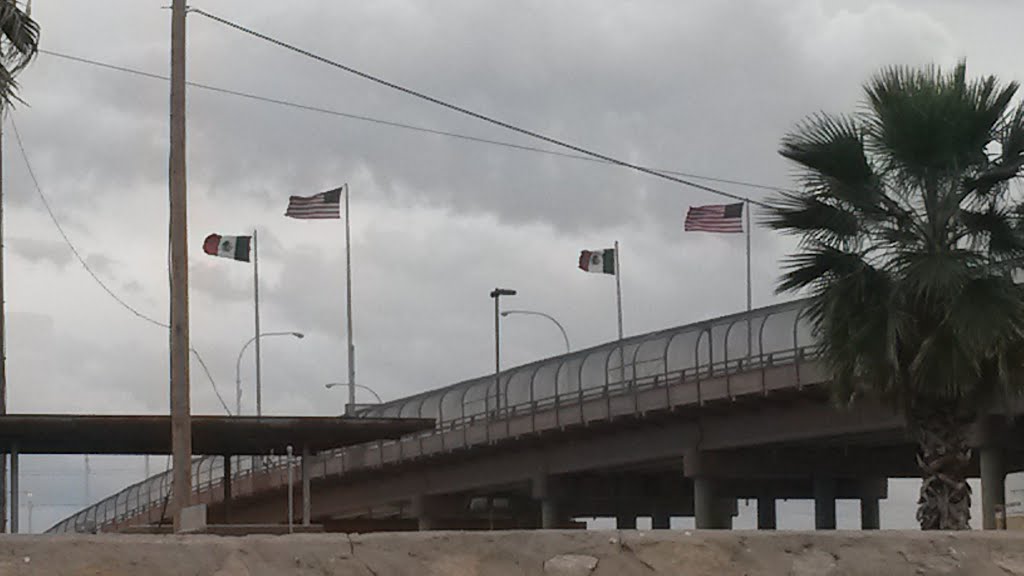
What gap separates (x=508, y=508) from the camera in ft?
330

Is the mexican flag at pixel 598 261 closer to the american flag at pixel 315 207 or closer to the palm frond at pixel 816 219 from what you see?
the american flag at pixel 315 207

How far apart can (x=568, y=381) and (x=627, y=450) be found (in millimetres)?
3917

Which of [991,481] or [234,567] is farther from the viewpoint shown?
[991,481]

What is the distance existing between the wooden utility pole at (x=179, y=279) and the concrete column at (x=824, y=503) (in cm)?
5471

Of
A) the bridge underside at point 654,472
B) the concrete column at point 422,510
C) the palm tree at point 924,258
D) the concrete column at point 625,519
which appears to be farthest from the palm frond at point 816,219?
the concrete column at point 625,519

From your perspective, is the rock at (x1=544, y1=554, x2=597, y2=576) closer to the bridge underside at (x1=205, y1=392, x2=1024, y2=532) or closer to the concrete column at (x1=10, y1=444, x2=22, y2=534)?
the concrete column at (x1=10, y1=444, x2=22, y2=534)

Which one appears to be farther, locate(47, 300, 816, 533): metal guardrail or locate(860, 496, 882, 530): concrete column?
locate(860, 496, 882, 530): concrete column

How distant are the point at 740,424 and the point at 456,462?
73.9 ft

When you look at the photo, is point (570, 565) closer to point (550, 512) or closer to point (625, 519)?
point (550, 512)

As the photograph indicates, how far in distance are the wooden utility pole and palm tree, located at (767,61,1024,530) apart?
10993 millimetres

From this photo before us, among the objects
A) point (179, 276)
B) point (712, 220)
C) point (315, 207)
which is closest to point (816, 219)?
point (179, 276)

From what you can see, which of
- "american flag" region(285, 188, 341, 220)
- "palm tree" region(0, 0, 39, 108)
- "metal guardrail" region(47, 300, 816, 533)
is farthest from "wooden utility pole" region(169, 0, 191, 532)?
"american flag" region(285, 188, 341, 220)

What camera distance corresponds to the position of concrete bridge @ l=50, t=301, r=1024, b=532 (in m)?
61.8

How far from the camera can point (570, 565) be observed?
7.64 meters
